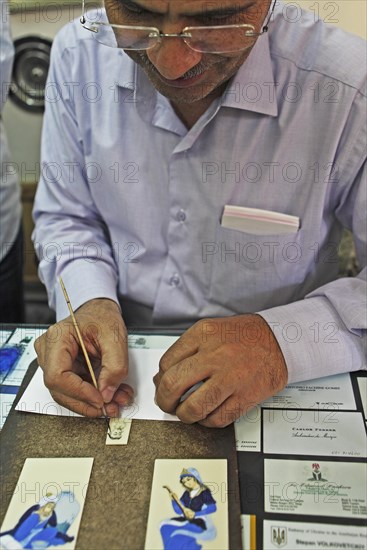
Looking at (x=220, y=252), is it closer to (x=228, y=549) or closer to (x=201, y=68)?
(x=201, y=68)

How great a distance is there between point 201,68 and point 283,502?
0.66m

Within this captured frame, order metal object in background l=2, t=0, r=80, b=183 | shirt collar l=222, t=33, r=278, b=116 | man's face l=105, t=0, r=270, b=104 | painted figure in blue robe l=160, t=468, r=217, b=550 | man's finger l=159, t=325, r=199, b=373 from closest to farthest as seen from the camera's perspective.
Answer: painted figure in blue robe l=160, t=468, r=217, b=550, man's face l=105, t=0, r=270, b=104, man's finger l=159, t=325, r=199, b=373, shirt collar l=222, t=33, r=278, b=116, metal object in background l=2, t=0, r=80, b=183

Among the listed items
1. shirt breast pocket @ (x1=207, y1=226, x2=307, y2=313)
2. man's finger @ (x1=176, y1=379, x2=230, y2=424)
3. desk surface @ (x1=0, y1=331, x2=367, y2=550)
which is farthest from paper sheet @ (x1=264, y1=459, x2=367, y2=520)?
shirt breast pocket @ (x1=207, y1=226, x2=307, y2=313)

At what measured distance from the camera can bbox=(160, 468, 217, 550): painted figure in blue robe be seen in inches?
29.7

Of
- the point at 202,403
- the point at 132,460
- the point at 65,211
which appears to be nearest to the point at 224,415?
the point at 202,403

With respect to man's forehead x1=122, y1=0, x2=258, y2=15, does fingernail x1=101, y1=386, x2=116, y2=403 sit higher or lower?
lower

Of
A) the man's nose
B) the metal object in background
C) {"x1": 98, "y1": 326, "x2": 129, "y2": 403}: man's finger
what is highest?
the metal object in background

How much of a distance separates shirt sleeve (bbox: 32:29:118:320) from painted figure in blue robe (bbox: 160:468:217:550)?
46 cm

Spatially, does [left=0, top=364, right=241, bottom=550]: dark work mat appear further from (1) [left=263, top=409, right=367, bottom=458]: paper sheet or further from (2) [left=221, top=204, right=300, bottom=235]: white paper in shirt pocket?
(2) [left=221, top=204, right=300, bottom=235]: white paper in shirt pocket

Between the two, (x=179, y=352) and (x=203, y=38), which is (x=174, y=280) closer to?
(x=179, y=352)

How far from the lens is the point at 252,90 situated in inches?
42.9

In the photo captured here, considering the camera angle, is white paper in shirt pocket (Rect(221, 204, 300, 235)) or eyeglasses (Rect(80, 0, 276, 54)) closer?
eyeglasses (Rect(80, 0, 276, 54))

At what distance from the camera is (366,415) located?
0.95 m

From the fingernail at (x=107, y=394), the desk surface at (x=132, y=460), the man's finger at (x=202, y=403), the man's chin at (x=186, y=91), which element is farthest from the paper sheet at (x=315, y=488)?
the man's chin at (x=186, y=91)
